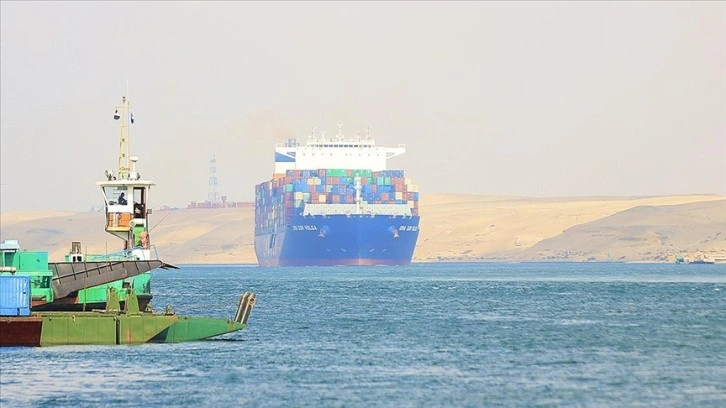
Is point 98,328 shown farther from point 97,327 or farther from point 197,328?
point 197,328

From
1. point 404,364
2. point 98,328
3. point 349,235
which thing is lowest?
point 404,364

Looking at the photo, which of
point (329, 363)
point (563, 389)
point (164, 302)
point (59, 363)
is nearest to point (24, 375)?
point (59, 363)

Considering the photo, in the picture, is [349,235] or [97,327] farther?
[349,235]

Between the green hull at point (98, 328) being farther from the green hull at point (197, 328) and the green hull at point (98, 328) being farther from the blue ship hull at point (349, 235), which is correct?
the blue ship hull at point (349, 235)

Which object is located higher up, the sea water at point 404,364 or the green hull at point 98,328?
the green hull at point 98,328

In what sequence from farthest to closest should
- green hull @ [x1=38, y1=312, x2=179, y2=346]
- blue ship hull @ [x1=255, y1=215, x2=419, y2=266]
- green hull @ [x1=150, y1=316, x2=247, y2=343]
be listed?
blue ship hull @ [x1=255, y1=215, x2=419, y2=266] → green hull @ [x1=150, y1=316, x2=247, y2=343] → green hull @ [x1=38, y1=312, x2=179, y2=346]

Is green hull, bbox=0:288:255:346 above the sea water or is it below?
above

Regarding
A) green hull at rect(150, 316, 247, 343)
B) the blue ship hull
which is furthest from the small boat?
the blue ship hull

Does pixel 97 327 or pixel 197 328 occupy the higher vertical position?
pixel 97 327

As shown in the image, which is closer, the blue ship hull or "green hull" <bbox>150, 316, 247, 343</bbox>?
"green hull" <bbox>150, 316, 247, 343</bbox>

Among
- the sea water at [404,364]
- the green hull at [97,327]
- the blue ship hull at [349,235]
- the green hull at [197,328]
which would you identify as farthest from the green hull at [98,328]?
the blue ship hull at [349,235]

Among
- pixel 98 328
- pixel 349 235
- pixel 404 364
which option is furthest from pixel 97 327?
pixel 349 235

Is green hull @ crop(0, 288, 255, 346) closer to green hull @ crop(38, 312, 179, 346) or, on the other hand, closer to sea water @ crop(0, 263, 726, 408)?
green hull @ crop(38, 312, 179, 346)

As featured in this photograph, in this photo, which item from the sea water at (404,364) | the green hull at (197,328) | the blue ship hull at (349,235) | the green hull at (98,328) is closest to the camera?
the sea water at (404,364)
